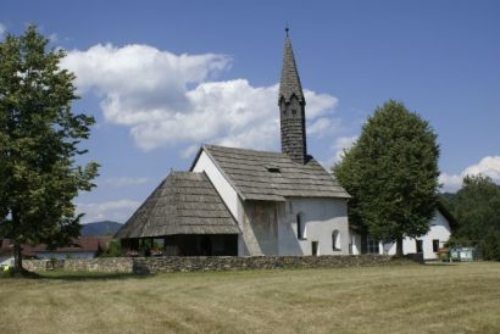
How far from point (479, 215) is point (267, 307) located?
62.1 m

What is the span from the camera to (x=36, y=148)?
101 feet

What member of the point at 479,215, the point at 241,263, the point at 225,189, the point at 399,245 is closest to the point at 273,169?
the point at 225,189

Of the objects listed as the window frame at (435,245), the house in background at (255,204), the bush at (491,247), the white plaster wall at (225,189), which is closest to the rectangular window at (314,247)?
the house in background at (255,204)

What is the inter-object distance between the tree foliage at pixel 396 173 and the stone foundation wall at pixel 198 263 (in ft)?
14.7

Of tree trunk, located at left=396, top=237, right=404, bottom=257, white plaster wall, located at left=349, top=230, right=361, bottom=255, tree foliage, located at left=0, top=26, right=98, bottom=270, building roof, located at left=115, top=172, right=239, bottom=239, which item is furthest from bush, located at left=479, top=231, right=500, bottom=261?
tree foliage, located at left=0, top=26, right=98, bottom=270

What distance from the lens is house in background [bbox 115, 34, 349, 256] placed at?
131ft

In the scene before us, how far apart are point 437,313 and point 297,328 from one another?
3.98 metres

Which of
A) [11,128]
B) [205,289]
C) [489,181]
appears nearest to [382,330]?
[205,289]

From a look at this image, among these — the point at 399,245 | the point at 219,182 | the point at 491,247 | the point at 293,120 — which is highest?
the point at 293,120

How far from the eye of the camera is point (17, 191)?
29.9 meters

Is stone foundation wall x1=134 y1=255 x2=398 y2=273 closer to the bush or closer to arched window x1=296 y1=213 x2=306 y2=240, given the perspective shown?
arched window x1=296 y1=213 x2=306 y2=240

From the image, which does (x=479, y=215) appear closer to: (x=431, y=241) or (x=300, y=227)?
(x=431, y=241)

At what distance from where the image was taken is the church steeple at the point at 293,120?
4966 cm

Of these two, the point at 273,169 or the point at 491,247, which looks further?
the point at 491,247
